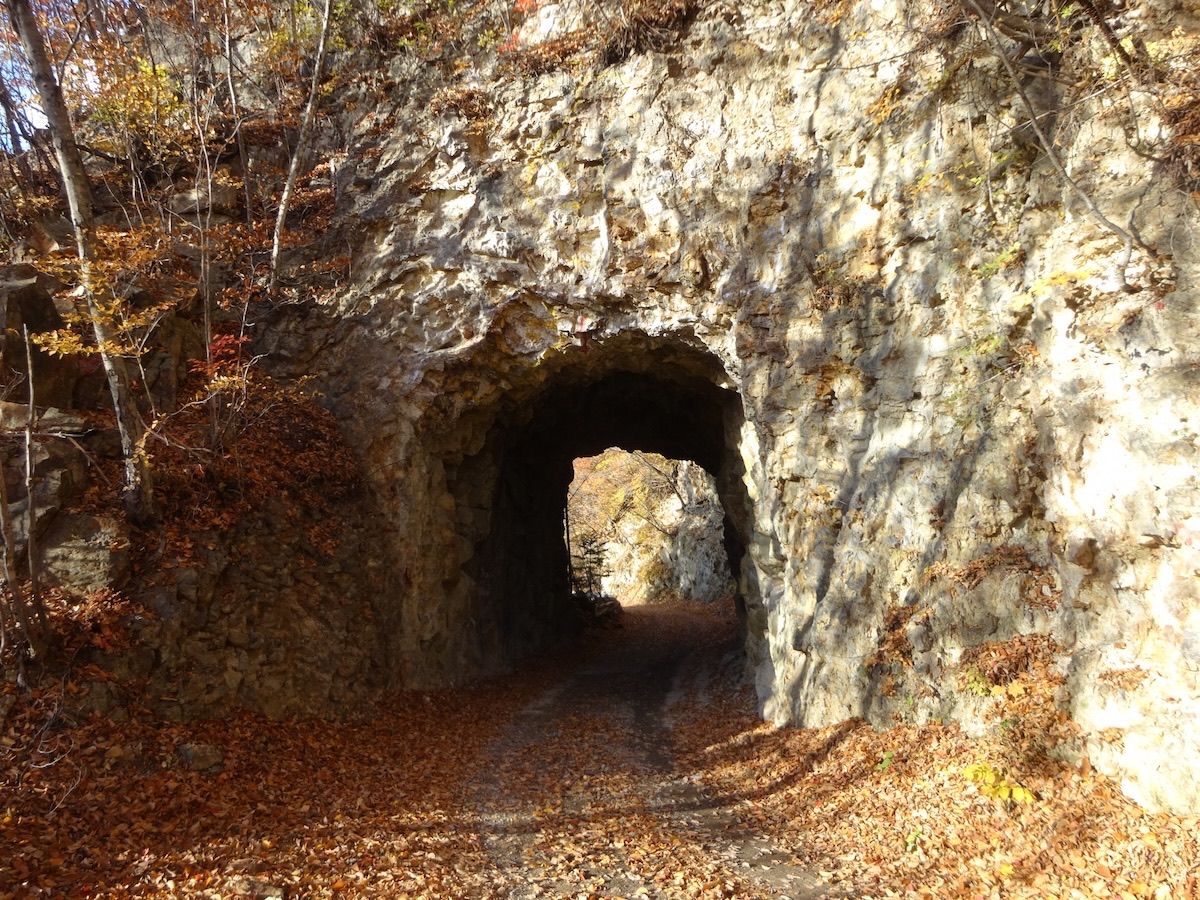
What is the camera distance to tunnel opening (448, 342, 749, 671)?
45.6ft

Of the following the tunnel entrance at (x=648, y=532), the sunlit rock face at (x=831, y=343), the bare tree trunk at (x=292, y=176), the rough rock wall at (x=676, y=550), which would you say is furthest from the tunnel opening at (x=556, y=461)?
the rough rock wall at (x=676, y=550)

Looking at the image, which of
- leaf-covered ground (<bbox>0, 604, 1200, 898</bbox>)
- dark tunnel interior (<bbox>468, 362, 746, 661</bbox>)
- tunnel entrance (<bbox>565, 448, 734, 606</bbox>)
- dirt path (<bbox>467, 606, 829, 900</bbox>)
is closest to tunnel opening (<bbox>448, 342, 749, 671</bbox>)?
dark tunnel interior (<bbox>468, 362, 746, 661</bbox>)

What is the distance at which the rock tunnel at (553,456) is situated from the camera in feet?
44.2

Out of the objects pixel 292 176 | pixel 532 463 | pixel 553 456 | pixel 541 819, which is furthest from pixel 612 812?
pixel 553 456

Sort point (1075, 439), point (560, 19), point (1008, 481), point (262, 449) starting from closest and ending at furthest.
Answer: point (1075, 439) < point (1008, 481) < point (262, 449) < point (560, 19)

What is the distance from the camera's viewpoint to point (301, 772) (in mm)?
8008

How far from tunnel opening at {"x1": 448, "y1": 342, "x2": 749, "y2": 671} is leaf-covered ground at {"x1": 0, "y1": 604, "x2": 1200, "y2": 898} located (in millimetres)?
5694

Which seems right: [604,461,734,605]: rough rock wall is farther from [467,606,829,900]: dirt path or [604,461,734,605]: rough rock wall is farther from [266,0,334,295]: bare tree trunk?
[266,0,334,295]: bare tree trunk

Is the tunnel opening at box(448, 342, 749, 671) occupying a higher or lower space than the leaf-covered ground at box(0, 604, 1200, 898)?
higher

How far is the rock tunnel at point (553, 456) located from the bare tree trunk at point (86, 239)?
5.65 meters

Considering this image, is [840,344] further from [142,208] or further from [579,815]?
[142,208]

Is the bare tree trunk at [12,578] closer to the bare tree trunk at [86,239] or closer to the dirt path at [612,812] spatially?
the bare tree trunk at [86,239]

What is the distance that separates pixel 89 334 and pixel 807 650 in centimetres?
1129

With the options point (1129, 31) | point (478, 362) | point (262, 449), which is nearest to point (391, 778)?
point (262, 449)
